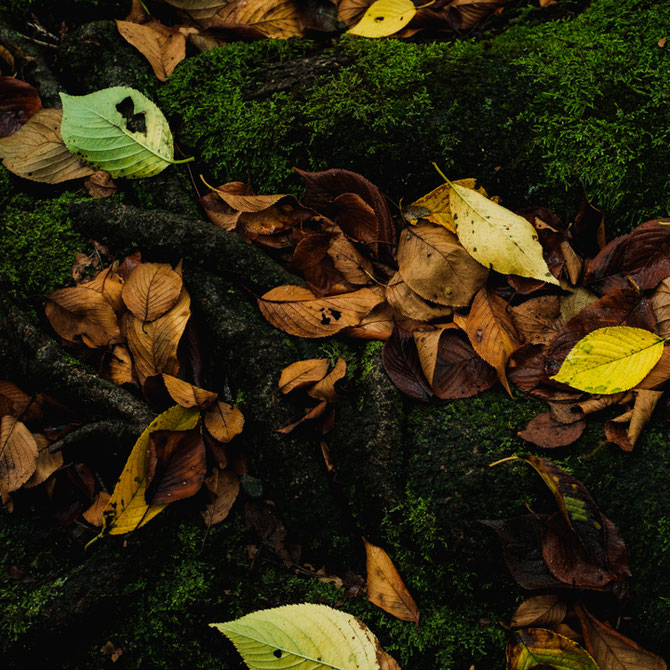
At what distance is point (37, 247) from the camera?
7.11 feet

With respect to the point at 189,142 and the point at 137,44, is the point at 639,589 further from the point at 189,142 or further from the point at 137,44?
the point at 137,44

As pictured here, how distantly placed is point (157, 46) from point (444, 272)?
181 cm

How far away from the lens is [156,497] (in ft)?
5.82

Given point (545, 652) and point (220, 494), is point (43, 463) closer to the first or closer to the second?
point (220, 494)

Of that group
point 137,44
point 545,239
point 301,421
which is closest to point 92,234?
point 137,44

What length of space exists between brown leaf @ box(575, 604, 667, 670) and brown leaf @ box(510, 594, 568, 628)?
10cm

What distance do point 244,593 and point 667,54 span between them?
2598mm

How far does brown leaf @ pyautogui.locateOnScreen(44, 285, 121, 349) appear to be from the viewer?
2012 millimetres

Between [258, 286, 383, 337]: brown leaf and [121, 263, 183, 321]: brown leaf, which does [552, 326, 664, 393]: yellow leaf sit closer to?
[258, 286, 383, 337]: brown leaf

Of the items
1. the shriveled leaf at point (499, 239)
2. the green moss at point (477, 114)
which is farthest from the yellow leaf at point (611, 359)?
the green moss at point (477, 114)

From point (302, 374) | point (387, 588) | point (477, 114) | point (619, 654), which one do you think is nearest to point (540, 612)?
point (619, 654)

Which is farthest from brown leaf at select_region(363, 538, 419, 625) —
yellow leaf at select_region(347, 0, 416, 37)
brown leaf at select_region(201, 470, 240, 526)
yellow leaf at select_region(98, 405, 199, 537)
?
yellow leaf at select_region(347, 0, 416, 37)

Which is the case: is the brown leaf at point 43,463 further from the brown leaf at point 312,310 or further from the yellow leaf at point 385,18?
the yellow leaf at point 385,18

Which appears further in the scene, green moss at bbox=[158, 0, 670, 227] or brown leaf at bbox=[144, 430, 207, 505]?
green moss at bbox=[158, 0, 670, 227]
